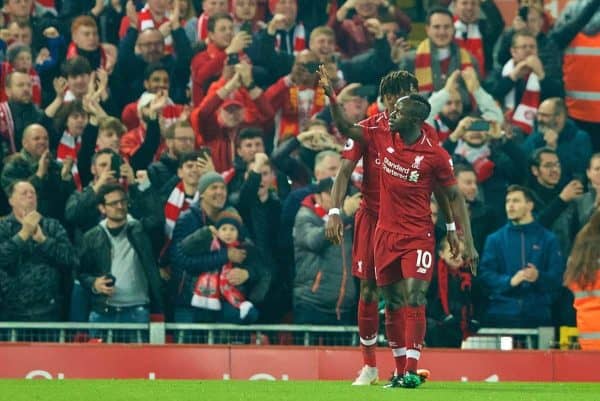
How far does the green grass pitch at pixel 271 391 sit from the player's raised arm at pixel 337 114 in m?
1.92

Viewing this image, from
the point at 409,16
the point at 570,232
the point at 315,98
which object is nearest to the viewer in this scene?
the point at 570,232

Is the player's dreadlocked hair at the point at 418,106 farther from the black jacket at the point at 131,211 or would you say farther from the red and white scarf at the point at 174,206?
the black jacket at the point at 131,211

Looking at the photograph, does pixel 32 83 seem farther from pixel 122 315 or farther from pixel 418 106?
pixel 418 106

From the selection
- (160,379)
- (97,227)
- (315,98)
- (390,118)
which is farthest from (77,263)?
(390,118)

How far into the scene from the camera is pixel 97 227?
49.4ft

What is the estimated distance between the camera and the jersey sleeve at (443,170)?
1112 centimetres

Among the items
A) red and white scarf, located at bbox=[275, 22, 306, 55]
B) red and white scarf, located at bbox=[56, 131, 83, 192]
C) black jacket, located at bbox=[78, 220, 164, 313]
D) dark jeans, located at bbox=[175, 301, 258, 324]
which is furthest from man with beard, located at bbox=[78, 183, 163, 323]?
red and white scarf, located at bbox=[275, 22, 306, 55]

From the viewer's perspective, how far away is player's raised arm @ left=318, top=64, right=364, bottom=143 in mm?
10676

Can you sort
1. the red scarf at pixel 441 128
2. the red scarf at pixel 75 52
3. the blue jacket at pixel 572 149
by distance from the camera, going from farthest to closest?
the red scarf at pixel 75 52
the blue jacket at pixel 572 149
the red scarf at pixel 441 128

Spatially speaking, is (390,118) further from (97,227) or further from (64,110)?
(64,110)

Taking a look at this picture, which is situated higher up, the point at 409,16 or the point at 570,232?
the point at 409,16

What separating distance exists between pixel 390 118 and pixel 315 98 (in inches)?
232

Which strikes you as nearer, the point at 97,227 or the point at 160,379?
the point at 160,379

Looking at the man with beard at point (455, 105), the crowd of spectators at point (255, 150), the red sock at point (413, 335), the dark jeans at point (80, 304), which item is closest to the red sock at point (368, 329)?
the red sock at point (413, 335)
